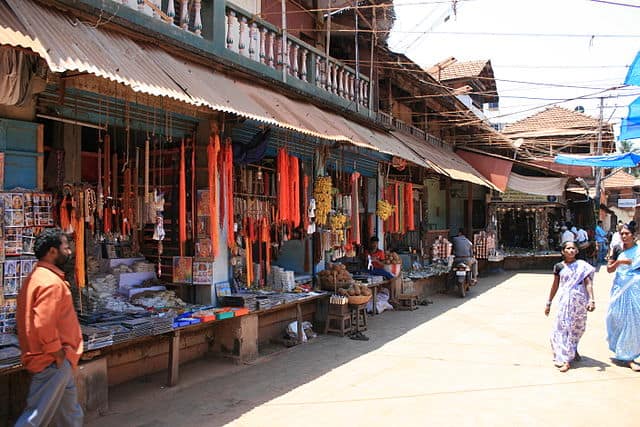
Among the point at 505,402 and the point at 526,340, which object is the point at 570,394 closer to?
the point at 505,402

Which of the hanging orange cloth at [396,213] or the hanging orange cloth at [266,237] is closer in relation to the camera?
the hanging orange cloth at [266,237]

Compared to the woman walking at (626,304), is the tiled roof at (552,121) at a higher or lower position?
higher

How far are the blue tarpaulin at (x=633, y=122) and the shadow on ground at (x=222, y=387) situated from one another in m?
5.37

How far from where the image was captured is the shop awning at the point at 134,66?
3.48m

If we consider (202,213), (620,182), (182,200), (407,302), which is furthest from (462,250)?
(620,182)

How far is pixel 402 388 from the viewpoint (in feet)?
18.3

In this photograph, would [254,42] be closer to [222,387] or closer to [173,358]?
[173,358]

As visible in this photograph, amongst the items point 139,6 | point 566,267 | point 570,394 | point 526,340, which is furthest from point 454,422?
point 139,6

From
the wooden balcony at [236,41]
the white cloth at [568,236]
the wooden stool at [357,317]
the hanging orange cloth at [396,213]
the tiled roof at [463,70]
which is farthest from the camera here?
the tiled roof at [463,70]

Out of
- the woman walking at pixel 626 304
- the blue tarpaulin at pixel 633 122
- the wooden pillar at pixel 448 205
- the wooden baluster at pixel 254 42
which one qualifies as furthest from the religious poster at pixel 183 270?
the wooden pillar at pixel 448 205

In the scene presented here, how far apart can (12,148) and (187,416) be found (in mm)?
2919

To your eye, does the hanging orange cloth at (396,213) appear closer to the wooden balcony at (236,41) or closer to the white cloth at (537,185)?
the wooden balcony at (236,41)

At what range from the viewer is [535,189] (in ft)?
54.1

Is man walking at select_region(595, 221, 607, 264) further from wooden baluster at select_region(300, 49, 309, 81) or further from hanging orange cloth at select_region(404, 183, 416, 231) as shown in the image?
wooden baluster at select_region(300, 49, 309, 81)
